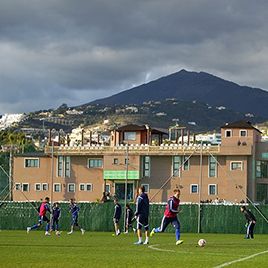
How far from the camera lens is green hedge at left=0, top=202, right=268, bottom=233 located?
5006cm

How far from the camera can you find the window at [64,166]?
99938 millimetres

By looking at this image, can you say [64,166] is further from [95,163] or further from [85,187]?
[95,163]

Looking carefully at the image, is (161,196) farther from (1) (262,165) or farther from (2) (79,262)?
(2) (79,262)

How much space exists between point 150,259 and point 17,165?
276 ft

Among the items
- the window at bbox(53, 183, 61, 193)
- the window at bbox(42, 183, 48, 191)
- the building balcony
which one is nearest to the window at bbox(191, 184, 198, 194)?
the building balcony

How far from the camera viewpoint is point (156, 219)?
51281 millimetres

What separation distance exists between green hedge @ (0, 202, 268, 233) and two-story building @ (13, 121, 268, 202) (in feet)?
116

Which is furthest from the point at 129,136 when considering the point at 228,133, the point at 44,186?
the point at 228,133

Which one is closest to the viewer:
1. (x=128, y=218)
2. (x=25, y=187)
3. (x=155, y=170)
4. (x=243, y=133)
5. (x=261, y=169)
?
(x=128, y=218)

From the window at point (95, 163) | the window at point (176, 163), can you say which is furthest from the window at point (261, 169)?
the window at point (95, 163)

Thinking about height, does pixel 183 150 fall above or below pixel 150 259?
above

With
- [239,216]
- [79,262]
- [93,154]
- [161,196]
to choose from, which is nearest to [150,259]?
[79,262]

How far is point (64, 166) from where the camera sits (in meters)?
100

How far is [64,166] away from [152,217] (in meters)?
49.7
